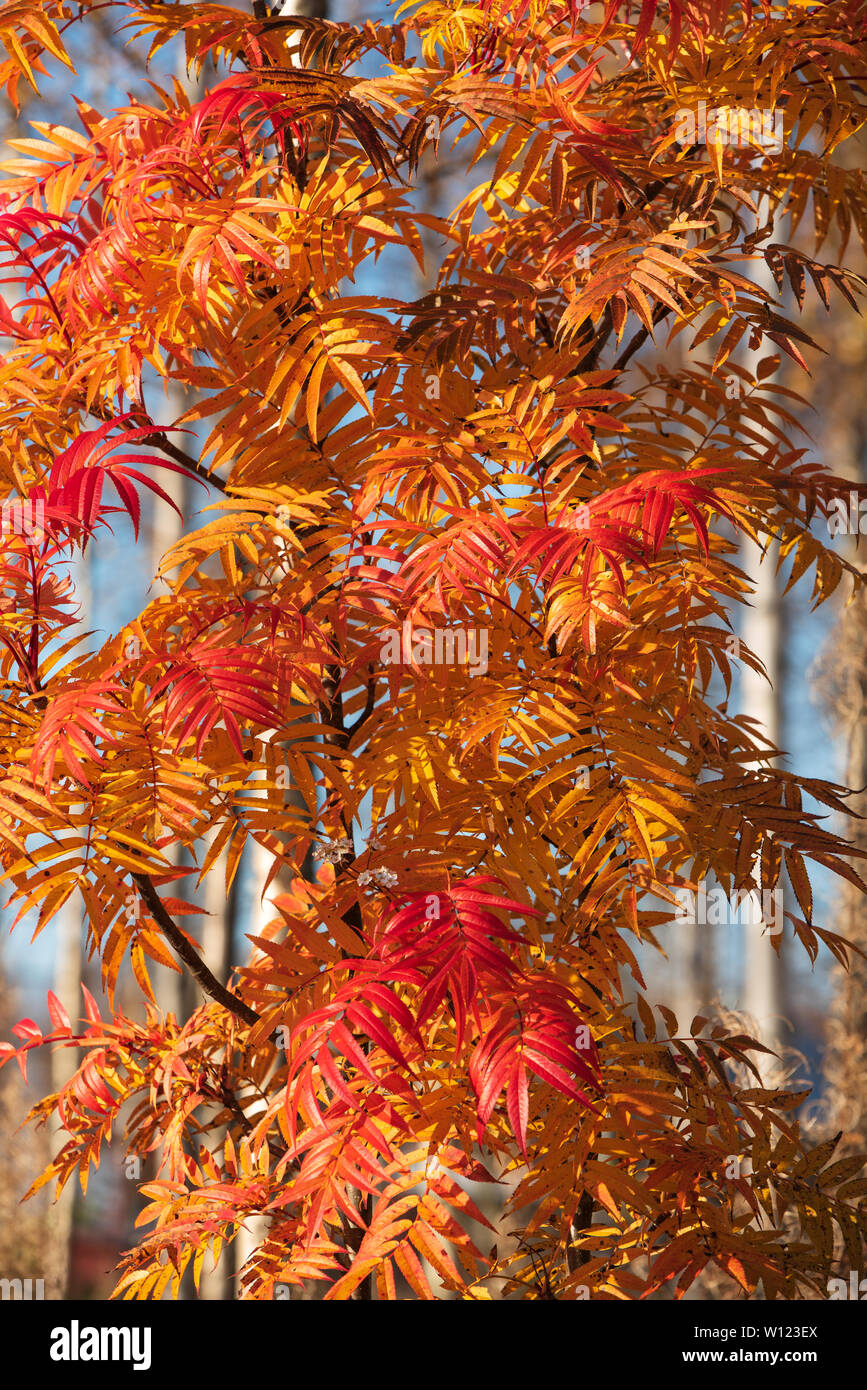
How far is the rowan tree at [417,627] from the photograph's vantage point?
35.9 inches

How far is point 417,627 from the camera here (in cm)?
99

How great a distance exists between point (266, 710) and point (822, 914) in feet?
14.5

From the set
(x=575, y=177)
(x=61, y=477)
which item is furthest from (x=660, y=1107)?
(x=575, y=177)

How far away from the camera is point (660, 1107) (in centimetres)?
102

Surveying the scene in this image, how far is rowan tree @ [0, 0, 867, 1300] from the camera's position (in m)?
0.91
